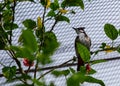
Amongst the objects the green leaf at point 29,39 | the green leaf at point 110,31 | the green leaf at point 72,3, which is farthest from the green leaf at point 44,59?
the green leaf at point 72,3

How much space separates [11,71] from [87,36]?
1.61 metres

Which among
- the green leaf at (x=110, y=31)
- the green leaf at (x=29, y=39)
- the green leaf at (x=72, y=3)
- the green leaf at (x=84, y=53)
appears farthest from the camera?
the green leaf at (x=72, y=3)

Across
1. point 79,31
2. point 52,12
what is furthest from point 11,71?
point 79,31

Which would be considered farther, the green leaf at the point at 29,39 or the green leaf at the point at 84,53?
the green leaf at the point at 84,53

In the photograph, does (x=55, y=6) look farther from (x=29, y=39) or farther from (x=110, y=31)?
(x=29, y=39)

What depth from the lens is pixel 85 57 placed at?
2.12ft

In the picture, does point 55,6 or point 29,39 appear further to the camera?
point 55,6

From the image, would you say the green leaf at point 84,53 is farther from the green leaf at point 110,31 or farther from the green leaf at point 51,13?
the green leaf at point 51,13

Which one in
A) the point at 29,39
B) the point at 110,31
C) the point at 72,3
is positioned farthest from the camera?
the point at 72,3

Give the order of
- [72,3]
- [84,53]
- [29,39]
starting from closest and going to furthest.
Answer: [29,39]
[84,53]
[72,3]

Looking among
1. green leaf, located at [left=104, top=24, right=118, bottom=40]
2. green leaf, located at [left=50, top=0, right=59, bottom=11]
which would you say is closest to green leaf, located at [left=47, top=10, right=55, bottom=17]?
green leaf, located at [left=50, top=0, right=59, bottom=11]

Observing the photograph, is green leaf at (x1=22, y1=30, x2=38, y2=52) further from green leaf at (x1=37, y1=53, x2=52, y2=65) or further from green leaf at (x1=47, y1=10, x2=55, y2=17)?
green leaf at (x1=47, y1=10, x2=55, y2=17)

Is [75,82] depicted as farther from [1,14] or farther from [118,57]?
[118,57]

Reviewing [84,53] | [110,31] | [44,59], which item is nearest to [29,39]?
[44,59]
